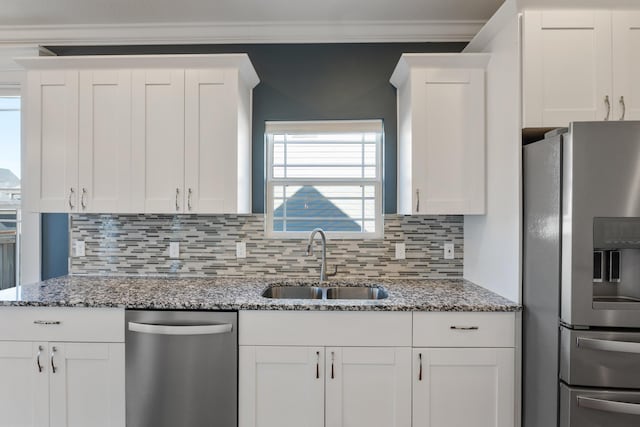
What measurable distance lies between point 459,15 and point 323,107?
105cm

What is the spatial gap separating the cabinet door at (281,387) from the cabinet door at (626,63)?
6.17 feet

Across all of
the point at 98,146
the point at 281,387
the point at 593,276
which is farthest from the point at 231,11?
the point at 593,276

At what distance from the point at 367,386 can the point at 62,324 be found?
1.58 metres

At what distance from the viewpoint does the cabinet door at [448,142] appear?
7.14 ft

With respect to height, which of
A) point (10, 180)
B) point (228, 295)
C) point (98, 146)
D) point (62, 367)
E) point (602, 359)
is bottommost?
point (62, 367)

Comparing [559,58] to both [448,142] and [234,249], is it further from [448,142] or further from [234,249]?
[234,249]

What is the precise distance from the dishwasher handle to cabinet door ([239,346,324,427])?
18 centimetres

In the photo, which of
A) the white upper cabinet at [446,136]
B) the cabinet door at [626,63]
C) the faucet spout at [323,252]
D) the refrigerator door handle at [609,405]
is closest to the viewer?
the refrigerator door handle at [609,405]

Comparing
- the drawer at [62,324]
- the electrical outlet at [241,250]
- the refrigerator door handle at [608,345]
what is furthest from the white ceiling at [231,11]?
the refrigerator door handle at [608,345]

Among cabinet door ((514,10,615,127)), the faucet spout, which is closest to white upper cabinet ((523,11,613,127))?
cabinet door ((514,10,615,127))

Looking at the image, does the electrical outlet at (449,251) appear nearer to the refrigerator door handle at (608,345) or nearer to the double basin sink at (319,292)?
the double basin sink at (319,292)

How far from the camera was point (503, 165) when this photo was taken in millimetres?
1982

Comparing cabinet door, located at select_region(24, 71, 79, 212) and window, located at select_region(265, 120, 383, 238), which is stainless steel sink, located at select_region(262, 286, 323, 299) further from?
cabinet door, located at select_region(24, 71, 79, 212)

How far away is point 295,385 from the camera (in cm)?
184
